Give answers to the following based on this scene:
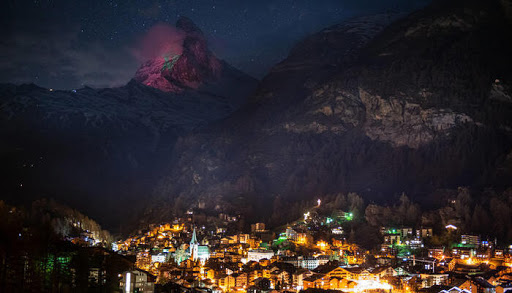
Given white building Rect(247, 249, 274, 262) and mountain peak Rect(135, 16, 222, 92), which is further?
mountain peak Rect(135, 16, 222, 92)

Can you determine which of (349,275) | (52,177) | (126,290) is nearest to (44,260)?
(126,290)

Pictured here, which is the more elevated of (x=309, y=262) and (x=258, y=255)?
(x=258, y=255)

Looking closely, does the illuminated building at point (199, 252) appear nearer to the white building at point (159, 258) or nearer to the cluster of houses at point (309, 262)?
the cluster of houses at point (309, 262)

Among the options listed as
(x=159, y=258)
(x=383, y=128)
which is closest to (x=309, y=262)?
(x=159, y=258)

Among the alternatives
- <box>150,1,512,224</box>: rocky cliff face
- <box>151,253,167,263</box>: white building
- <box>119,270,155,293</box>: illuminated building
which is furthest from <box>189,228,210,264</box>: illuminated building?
<box>119,270,155,293</box>: illuminated building

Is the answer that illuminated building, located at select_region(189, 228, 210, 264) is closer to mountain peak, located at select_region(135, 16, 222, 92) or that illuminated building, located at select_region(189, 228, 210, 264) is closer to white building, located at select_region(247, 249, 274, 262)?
white building, located at select_region(247, 249, 274, 262)

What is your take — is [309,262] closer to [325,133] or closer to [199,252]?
[199,252]

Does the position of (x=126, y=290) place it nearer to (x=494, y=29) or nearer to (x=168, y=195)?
(x=168, y=195)
